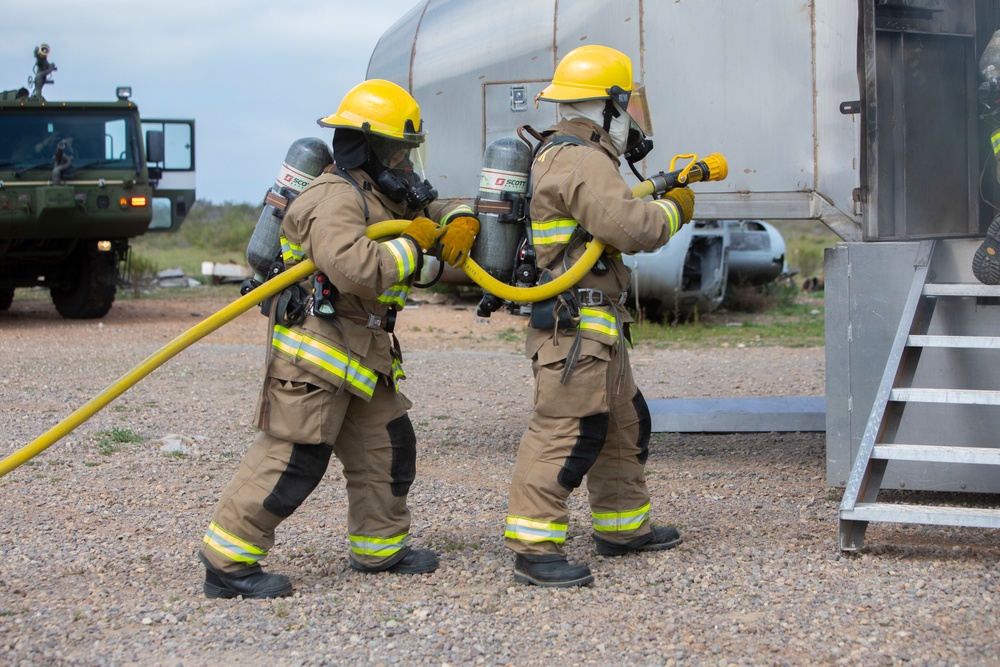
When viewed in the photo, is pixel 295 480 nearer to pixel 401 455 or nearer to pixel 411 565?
pixel 401 455

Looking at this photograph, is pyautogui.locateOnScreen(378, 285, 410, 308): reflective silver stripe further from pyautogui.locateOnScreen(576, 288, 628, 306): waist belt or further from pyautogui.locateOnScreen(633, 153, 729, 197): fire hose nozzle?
pyautogui.locateOnScreen(633, 153, 729, 197): fire hose nozzle

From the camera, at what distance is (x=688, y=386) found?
8.93 m

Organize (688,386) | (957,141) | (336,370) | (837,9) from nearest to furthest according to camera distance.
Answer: (336,370) → (837,9) → (957,141) → (688,386)

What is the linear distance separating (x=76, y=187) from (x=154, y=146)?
1.16 m

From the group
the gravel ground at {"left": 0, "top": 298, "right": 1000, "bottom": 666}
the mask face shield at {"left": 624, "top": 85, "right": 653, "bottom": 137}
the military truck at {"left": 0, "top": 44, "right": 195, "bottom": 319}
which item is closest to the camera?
the gravel ground at {"left": 0, "top": 298, "right": 1000, "bottom": 666}

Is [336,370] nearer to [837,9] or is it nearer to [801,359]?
[837,9]

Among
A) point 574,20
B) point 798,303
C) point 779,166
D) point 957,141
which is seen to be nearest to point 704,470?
point 779,166

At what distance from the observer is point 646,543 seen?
4250 mm

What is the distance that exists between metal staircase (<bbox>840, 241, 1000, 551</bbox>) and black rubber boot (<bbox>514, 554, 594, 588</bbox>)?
3.26 feet

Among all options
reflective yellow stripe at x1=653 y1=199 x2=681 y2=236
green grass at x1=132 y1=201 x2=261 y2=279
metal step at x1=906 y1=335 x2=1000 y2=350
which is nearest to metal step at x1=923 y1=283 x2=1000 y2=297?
metal step at x1=906 y1=335 x2=1000 y2=350

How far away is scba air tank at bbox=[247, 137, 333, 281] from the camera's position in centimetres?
402

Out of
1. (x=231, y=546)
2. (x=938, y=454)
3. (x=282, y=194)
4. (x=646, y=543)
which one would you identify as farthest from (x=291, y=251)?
(x=938, y=454)

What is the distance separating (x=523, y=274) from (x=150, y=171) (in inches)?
420

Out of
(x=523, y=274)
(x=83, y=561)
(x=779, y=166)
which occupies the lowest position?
(x=83, y=561)
